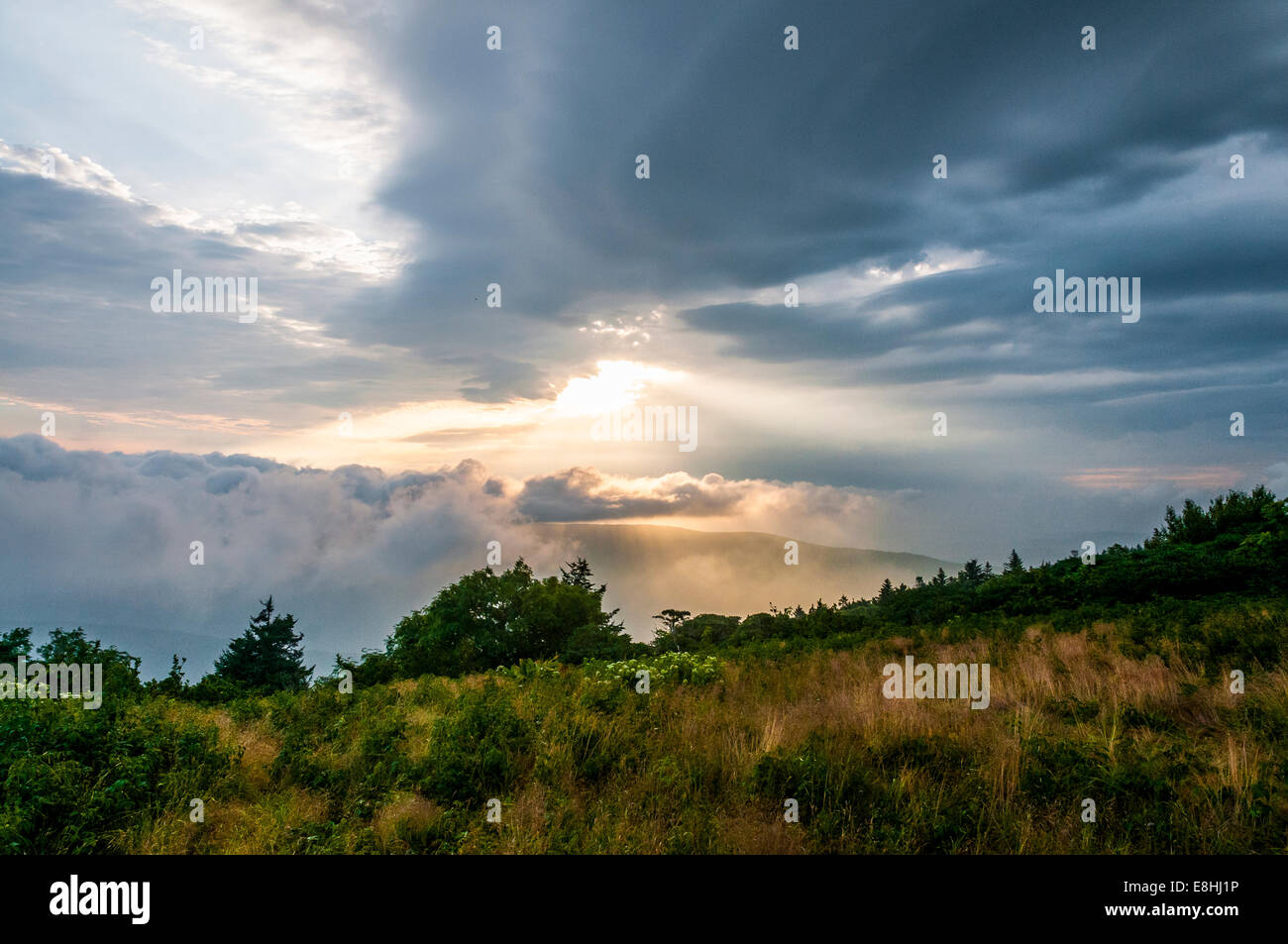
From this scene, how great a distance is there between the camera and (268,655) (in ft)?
129

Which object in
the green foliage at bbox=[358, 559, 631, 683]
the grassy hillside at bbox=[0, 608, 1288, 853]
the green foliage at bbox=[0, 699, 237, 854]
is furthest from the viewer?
the green foliage at bbox=[358, 559, 631, 683]

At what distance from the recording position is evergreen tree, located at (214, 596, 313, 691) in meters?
36.9

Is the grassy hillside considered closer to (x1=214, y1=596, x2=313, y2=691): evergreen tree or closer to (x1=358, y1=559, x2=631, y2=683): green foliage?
(x1=358, y1=559, x2=631, y2=683): green foliage

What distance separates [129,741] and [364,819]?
10.2ft

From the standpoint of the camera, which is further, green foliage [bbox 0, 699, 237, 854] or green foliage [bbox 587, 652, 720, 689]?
green foliage [bbox 587, 652, 720, 689]

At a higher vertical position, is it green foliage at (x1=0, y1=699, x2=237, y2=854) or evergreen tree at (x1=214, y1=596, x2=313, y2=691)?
green foliage at (x1=0, y1=699, x2=237, y2=854)

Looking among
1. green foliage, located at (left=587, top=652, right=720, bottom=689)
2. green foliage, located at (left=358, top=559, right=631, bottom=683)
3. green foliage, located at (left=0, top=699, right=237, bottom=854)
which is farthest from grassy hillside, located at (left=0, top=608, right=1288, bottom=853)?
green foliage, located at (left=358, top=559, right=631, bottom=683)

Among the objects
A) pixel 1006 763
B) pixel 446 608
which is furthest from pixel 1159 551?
pixel 446 608

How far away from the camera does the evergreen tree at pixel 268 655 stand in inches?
1452

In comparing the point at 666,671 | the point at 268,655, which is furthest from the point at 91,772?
the point at 268,655

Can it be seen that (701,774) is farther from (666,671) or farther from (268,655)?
(268,655)

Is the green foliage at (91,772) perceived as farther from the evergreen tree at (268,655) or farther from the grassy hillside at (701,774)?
the evergreen tree at (268,655)

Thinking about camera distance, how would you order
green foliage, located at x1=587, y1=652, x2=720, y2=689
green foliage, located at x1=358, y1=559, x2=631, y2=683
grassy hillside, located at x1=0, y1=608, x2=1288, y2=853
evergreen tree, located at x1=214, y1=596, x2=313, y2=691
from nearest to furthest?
grassy hillside, located at x1=0, y1=608, x2=1288, y2=853, green foliage, located at x1=587, y1=652, x2=720, y2=689, green foliage, located at x1=358, y1=559, x2=631, y2=683, evergreen tree, located at x1=214, y1=596, x2=313, y2=691
